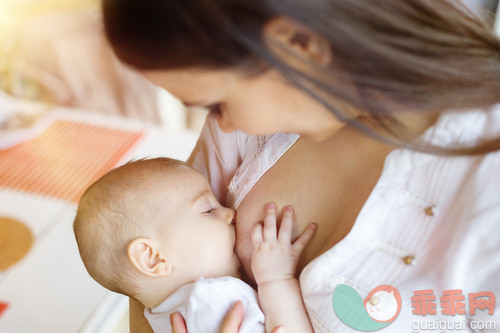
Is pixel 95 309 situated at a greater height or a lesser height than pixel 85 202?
lesser

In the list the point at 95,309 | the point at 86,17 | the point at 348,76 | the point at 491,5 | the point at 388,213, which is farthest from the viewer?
the point at 86,17

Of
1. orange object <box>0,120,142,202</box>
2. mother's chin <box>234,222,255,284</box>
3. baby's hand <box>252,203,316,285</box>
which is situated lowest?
orange object <box>0,120,142,202</box>

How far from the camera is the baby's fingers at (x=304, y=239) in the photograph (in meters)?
0.75

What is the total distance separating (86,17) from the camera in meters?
2.27

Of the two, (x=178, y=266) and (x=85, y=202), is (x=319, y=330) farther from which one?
(x=85, y=202)

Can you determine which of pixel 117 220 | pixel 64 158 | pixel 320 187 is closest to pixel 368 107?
pixel 320 187

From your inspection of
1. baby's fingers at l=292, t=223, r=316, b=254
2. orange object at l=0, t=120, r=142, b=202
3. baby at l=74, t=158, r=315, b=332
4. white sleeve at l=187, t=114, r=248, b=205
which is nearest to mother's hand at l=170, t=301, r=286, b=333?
baby at l=74, t=158, r=315, b=332

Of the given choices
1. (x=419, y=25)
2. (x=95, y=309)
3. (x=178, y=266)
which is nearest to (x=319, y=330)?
(x=178, y=266)

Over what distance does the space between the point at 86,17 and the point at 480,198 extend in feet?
6.91

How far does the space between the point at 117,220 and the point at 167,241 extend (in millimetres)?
91

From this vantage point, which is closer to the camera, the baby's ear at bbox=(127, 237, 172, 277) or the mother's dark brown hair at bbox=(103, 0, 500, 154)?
the mother's dark brown hair at bbox=(103, 0, 500, 154)

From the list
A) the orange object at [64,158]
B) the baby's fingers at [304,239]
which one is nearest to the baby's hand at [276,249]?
the baby's fingers at [304,239]

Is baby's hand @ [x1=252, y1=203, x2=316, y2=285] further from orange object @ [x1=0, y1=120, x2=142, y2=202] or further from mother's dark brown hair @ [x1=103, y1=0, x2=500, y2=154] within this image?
orange object @ [x1=0, y1=120, x2=142, y2=202]

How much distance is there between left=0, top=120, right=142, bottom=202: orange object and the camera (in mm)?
1426
